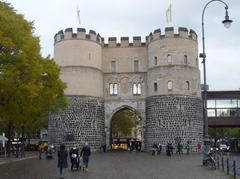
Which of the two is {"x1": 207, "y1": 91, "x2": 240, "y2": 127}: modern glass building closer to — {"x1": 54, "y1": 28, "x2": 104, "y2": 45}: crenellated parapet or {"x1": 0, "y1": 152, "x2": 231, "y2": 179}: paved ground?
{"x1": 54, "y1": 28, "x2": 104, "y2": 45}: crenellated parapet

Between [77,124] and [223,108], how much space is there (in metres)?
18.0

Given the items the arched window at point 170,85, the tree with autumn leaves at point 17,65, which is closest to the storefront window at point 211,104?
the arched window at point 170,85

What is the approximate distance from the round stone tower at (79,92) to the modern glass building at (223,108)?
13.7 m

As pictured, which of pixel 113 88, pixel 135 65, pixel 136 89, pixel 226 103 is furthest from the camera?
pixel 135 65

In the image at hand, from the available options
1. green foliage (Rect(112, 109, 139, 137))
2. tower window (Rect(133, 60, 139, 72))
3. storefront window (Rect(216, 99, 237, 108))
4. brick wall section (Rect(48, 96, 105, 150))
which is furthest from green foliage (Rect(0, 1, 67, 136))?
green foliage (Rect(112, 109, 139, 137))

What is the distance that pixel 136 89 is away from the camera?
57.8 m

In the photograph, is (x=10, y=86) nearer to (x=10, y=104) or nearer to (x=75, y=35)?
(x=10, y=104)

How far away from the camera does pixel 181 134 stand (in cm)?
5172

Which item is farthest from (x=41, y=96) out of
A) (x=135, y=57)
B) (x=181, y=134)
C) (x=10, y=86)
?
(x=135, y=57)

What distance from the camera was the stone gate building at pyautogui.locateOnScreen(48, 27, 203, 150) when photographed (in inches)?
2073

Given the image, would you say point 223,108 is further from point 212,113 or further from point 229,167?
point 229,167

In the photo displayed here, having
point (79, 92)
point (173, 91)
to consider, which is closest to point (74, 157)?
point (79, 92)

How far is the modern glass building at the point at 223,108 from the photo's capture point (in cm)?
5422

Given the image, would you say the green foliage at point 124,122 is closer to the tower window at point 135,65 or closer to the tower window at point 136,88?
the tower window at point 136,88
